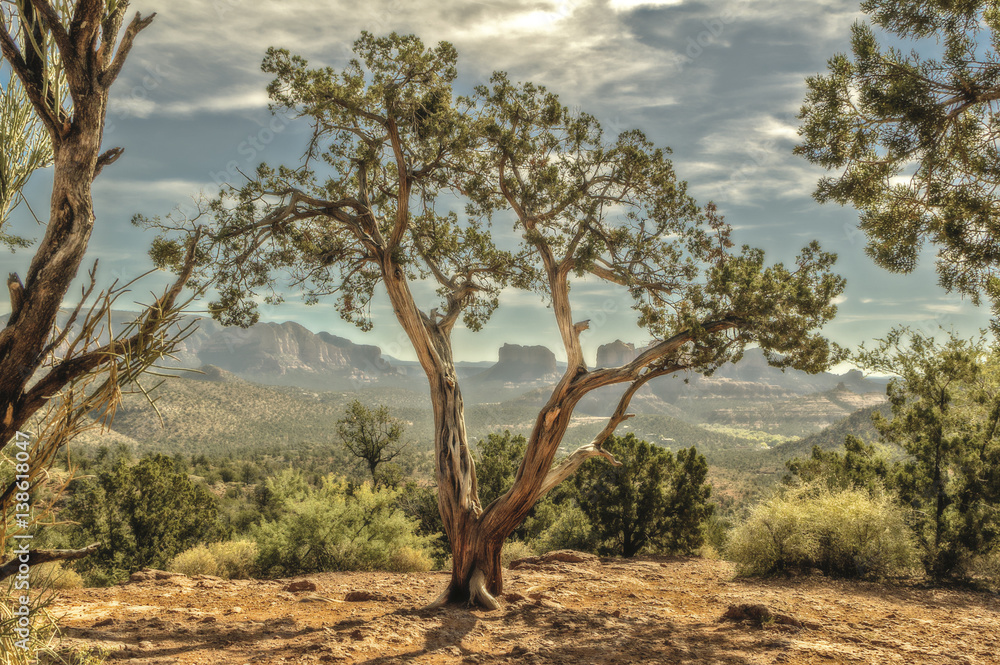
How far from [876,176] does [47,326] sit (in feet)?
26.3

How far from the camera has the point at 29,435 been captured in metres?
1.81

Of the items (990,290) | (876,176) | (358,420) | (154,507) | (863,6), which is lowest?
(154,507)

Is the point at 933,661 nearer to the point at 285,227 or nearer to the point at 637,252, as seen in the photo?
the point at 637,252

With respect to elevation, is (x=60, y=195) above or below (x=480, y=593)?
above

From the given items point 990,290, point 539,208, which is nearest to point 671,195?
point 539,208

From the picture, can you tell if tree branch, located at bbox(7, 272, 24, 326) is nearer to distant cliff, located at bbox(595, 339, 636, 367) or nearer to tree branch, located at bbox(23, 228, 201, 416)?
tree branch, located at bbox(23, 228, 201, 416)

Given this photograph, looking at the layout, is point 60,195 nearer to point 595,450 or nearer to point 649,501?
point 595,450

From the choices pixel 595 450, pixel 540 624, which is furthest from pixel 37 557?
pixel 595 450

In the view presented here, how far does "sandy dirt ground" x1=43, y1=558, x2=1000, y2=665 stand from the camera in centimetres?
512

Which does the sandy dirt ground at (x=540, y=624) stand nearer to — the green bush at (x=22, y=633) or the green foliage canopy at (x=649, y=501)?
the green bush at (x=22, y=633)
